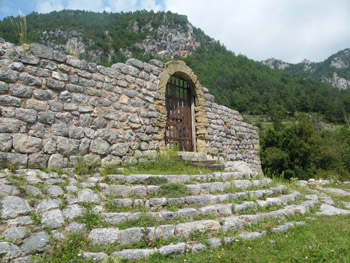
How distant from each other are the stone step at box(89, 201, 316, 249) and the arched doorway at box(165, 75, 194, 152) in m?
3.76

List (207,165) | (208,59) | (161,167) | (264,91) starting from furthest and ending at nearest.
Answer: (208,59) → (264,91) → (207,165) → (161,167)

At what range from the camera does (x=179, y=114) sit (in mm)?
8328

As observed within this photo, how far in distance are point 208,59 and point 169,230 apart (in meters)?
56.3

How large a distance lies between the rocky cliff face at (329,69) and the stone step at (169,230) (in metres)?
86.1

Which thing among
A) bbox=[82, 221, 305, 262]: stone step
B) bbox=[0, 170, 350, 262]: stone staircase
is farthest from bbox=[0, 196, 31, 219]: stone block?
bbox=[82, 221, 305, 262]: stone step

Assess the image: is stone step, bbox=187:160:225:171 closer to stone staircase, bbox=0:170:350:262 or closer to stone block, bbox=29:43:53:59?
stone staircase, bbox=0:170:350:262

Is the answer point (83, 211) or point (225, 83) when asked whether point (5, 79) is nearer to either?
point (83, 211)

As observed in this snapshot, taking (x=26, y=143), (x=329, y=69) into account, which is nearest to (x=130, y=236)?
(x=26, y=143)

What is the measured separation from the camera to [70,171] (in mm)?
4742

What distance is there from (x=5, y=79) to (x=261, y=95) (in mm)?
51404

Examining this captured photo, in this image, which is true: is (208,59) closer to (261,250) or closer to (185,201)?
(185,201)

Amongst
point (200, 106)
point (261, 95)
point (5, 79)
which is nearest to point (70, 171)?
point (5, 79)

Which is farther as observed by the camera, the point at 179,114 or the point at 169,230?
the point at 179,114

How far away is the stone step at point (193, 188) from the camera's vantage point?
4.30m
